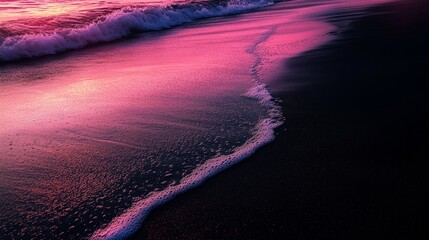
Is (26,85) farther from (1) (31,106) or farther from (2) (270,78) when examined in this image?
(2) (270,78)

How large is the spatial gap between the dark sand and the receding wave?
285 inches

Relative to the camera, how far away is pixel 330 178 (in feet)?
8.59

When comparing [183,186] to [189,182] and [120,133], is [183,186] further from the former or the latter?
[120,133]

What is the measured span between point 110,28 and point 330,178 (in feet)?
36.5

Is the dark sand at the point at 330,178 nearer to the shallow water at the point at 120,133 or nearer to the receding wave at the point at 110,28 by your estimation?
the shallow water at the point at 120,133

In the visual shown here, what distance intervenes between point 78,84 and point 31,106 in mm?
1170

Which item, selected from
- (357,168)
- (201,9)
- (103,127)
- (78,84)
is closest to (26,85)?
(78,84)

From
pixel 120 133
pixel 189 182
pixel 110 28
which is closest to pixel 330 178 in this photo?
pixel 189 182

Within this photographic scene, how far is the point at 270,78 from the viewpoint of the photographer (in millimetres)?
5371

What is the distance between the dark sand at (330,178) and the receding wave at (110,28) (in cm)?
724

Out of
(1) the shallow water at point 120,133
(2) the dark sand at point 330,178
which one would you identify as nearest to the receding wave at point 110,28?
(1) the shallow water at point 120,133

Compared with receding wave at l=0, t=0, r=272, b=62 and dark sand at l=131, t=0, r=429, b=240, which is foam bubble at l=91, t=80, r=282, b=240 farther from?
receding wave at l=0, t=0, r=272, b=62

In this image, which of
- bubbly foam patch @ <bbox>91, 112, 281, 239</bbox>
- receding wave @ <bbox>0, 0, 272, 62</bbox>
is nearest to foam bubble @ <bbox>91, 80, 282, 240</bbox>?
bubbly foam patch @ <bbox>91, 112, 281, 239</bbox>

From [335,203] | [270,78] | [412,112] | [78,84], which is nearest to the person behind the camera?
[335,203]
